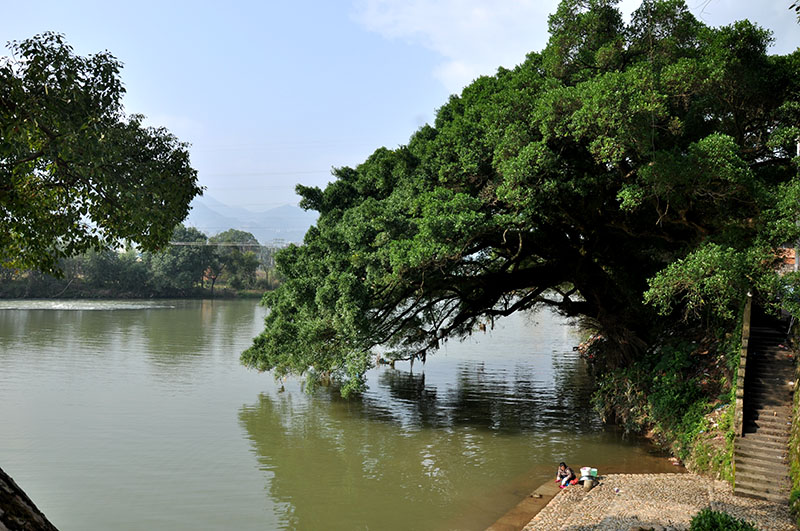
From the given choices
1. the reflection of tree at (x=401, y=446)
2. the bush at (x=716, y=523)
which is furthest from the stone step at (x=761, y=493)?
the reflection of tree at (x=401, y=446)

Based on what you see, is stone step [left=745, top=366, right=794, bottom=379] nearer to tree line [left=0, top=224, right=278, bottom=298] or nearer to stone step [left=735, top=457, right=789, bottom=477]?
stone step [left=735, top=457, right=789, bottom=477]

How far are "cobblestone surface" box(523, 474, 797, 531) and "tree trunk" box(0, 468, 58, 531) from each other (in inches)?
367

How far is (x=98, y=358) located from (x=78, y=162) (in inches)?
1052

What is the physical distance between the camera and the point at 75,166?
7762 mm

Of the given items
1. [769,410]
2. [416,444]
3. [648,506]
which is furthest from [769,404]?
[416,444]

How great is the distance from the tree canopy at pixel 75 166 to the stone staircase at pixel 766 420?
39.1ft

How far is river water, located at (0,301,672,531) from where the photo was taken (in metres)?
A: 13.3

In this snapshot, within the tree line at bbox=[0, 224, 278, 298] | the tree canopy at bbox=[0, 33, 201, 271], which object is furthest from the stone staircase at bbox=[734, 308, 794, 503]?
the tree line at bbox=[0, 224, 278, 298]

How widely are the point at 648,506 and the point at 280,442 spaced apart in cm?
1021

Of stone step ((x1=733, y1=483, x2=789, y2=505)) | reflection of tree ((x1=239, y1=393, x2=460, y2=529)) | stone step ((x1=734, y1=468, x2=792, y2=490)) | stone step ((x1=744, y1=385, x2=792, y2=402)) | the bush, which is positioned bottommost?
reflection of tree ((x1=239, y1=393, x2=460, y2=529))

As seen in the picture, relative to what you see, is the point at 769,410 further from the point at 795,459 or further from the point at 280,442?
the point at 280,442

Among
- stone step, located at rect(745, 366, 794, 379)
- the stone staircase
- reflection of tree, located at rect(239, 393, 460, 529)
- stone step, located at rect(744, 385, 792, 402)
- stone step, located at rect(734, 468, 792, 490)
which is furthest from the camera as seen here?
stone step, located at rect(745, 366, 794, 379)

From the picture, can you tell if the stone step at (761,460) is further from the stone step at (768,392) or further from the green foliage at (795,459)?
the stone step at (768,392)

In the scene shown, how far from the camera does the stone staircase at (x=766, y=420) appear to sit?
12.1m
